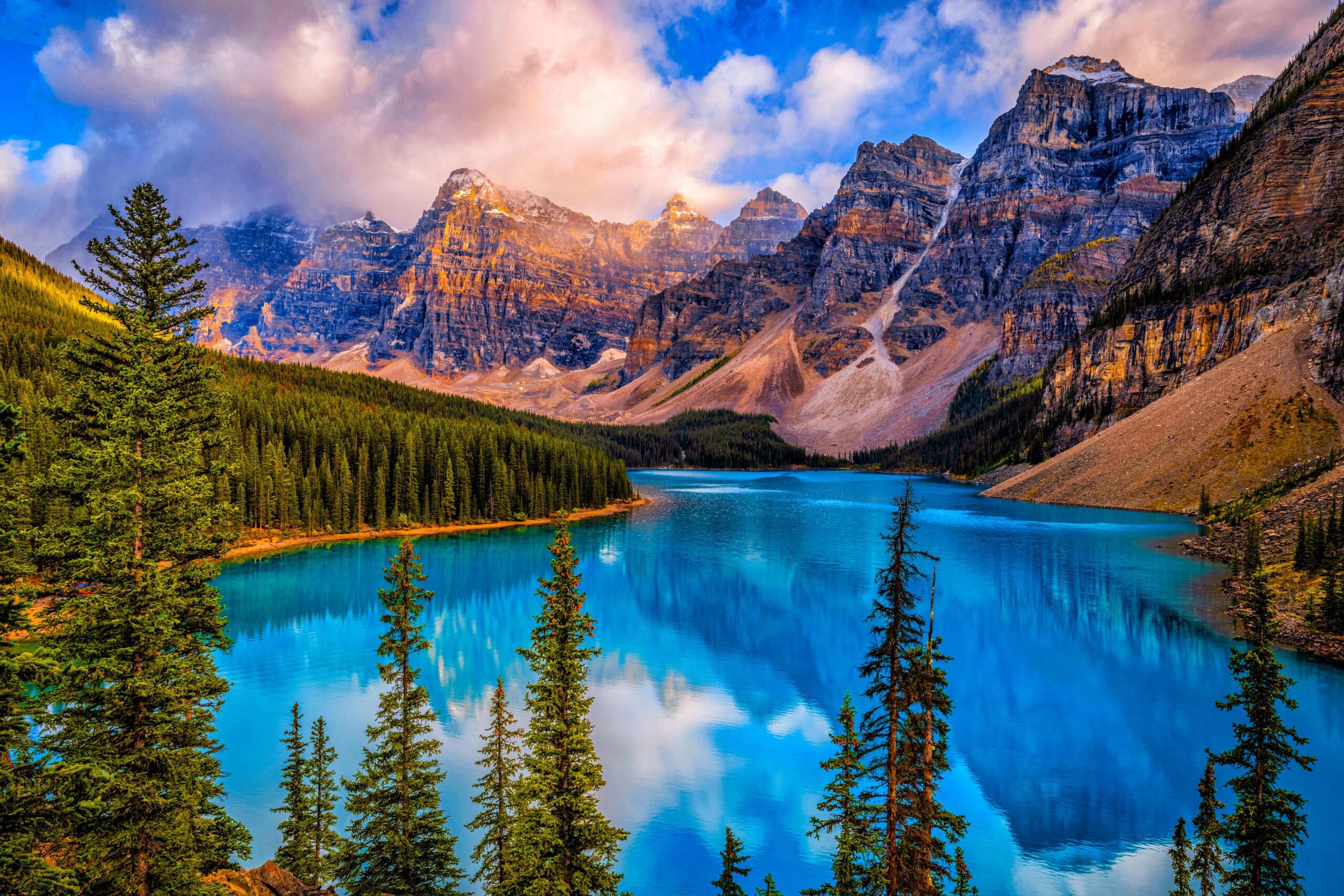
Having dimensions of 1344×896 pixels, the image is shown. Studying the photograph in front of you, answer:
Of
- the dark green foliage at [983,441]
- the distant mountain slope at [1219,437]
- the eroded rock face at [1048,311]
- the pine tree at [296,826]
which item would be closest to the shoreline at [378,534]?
the pine tree at [296,826]

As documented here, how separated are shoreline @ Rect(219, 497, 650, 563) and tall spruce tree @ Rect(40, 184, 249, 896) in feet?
132

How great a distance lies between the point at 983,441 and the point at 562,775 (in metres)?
150

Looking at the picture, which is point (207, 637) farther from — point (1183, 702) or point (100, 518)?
point (1183, 702)

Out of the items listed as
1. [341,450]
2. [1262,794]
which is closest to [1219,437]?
[1262,794]

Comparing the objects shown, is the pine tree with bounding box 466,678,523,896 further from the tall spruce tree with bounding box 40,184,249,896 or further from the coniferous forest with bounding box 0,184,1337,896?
the tall spruce tree with bounding box 40,184,249,896

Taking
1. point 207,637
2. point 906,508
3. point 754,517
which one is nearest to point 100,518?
point 207,637

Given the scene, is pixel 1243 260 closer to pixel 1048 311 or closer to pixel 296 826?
pixel 1048 311

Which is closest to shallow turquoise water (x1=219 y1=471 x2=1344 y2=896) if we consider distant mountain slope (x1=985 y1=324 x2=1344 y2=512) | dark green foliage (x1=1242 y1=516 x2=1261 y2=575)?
dark green foliage (x1=1242 y1=516 x2=1261 y2=575)

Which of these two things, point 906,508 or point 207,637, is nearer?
point 906,508

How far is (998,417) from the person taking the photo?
516 feet

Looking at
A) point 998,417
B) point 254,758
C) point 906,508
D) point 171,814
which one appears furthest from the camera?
point 998,417

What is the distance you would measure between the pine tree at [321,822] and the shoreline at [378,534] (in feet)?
118

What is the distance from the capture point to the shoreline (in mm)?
58812

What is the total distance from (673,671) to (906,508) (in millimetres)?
22839
